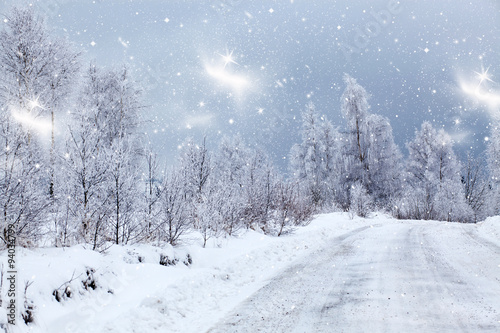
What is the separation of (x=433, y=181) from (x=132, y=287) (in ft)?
101

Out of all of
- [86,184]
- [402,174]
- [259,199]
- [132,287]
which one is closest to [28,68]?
[86,184]

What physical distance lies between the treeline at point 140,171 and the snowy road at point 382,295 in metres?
3.81

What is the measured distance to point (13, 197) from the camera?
19.1 ft

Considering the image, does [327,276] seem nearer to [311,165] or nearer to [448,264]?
[448,264]

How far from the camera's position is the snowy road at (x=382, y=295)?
367 cm

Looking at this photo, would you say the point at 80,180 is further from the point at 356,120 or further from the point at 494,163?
the point at 494,163

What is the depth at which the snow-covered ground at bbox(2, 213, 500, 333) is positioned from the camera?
12.3 feet

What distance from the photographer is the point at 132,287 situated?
521 cm

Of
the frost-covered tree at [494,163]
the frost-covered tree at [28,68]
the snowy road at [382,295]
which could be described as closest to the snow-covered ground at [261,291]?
the snowy road at [382,295]

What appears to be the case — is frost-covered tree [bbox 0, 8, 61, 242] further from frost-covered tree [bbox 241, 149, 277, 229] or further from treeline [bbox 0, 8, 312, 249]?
frost-covered tree [bbox 241, 149, 277, 229]

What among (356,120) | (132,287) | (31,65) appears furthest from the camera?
(356,120)

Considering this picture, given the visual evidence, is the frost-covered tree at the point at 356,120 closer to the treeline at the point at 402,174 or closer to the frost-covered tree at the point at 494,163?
the treeline at the point at 402,174

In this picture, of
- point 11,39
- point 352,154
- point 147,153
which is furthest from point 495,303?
point 352,154

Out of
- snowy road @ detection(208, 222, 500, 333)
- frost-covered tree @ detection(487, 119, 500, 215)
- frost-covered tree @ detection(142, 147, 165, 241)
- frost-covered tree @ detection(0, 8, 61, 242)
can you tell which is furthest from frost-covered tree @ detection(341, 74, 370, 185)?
frost-covered tree @ detection(0, 8, 61, 242)
